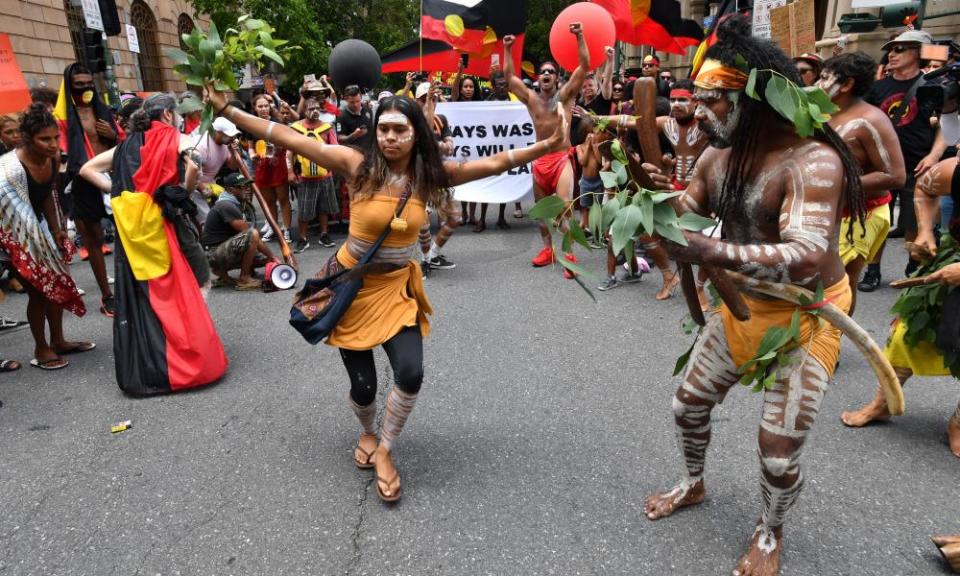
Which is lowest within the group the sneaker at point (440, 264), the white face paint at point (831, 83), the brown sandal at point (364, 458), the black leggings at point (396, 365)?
the sneaker at point (440, 264)

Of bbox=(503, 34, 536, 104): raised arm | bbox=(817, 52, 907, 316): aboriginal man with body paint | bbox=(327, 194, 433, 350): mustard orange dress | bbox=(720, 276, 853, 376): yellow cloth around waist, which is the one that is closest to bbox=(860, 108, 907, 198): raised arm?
bbox=(817, 52, 907, 316): aboriginal man with body paint

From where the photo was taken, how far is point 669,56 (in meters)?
25.5

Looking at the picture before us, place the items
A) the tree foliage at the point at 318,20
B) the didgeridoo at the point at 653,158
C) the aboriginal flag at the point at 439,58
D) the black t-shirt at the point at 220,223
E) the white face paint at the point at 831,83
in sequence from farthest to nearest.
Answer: the tree foliage at the point at 318,20, the aboriginal flag at the point at 439,58, the black t-shirt at the point at 220,223, the white face paint at the point at 831,83, the didgeridoo at the point at 653,158

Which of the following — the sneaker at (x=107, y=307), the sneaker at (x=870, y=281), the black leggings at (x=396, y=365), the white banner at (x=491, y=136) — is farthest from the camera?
the white banner at (x=491, y=136)

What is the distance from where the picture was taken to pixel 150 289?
13.9ft

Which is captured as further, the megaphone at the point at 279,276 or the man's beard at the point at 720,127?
the megaphone at the point at 279,276

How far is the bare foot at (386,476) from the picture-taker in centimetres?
293

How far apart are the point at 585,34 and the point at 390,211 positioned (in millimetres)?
2588

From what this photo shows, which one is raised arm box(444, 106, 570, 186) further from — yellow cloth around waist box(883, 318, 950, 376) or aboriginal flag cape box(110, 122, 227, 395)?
aboriginal flag cape box(110, 122, 227, 395)

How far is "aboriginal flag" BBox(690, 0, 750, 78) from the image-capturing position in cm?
235

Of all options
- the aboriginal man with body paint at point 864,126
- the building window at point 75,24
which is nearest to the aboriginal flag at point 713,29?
the aboriginal man with body paint at point 864,126

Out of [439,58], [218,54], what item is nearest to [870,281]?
[218,54]

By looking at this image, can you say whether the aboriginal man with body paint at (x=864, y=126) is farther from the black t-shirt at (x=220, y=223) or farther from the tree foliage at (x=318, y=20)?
the tree foliage at (x=318, y=20)

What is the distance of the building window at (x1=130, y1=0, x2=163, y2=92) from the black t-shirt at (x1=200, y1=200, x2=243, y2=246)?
1723 cm
